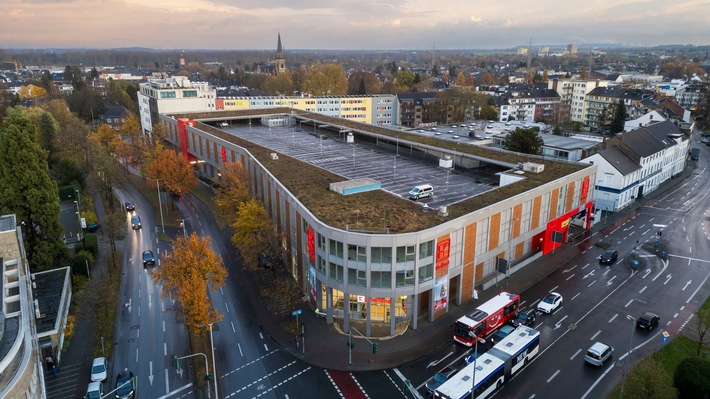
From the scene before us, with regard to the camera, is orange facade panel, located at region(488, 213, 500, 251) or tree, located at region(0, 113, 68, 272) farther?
tree, located at region(0, 113, 68, 272)

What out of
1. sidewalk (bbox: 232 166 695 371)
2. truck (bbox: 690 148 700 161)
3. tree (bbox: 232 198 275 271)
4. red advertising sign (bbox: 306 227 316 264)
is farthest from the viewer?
truck (bbox: 690 148 700 161)

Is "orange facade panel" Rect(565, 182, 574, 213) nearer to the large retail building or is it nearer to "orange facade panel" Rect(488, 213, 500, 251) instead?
the large retail building

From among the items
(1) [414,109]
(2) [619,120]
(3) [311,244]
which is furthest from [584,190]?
(1) [414,109]

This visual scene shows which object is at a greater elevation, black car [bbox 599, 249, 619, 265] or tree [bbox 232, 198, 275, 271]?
tree [bbox 232, 198, 275, 271]

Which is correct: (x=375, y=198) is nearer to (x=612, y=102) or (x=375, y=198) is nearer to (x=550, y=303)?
(x=550, y=303)

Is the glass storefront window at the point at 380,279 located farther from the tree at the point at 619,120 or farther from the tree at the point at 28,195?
the tree at the point at 619,120

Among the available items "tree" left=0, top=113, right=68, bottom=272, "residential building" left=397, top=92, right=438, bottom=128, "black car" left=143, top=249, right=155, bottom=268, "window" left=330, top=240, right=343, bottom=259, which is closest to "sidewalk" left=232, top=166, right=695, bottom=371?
"window" left=330, top=240, right=343, bottom=259
